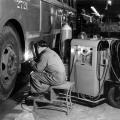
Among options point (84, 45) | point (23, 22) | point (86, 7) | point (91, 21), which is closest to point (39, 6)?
point (23, 22)

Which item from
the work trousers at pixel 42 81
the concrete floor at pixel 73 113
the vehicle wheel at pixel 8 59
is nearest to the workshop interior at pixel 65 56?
the vehicle wheel at pixel 8 59

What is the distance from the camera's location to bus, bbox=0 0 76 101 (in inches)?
146

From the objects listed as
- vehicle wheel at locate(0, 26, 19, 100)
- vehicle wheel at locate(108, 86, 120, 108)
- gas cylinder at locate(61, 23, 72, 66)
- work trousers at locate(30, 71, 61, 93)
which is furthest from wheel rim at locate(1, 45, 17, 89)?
vehicle wheel at locate(108, 86, 120, 108)

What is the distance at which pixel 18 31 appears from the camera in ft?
14.0

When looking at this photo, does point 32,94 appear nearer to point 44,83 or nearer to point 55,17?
point 44,83

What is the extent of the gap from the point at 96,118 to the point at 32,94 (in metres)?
1.25

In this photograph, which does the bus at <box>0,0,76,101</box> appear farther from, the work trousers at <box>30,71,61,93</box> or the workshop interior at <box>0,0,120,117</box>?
the work trousers at <box>30,71,61,93</box>

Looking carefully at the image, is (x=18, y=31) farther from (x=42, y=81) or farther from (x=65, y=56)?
(x=65, y=56)

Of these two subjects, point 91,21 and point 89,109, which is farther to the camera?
point 91,21

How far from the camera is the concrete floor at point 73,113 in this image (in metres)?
3.92

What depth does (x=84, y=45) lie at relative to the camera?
14.6ft

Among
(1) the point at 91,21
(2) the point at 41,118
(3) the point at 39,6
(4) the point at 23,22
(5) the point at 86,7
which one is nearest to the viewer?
(2) the point at 41,118

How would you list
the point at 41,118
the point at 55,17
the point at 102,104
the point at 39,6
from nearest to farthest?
the point at 41,118 < the point at 102,104 < the point at 39,6 < the point at 55,17

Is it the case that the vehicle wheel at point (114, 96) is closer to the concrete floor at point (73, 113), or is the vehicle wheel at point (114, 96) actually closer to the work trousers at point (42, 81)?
the concrete floor at point (73, 113)
